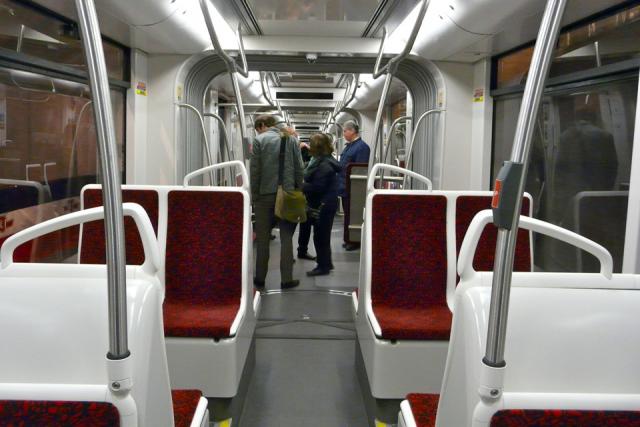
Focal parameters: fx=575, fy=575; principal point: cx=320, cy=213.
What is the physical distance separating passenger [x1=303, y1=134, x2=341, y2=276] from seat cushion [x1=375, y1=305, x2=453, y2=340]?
2.71 meters

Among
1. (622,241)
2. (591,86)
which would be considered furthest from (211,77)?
(622,241)

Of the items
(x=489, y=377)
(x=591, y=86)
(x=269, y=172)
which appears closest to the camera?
(x=489, y=377)

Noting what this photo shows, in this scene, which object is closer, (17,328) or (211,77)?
(17,328)

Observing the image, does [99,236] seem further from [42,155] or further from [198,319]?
[42,155]

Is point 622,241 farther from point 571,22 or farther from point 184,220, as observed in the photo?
point 184,220

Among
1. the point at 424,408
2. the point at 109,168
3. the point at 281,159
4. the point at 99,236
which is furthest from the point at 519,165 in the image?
the point at 281,159

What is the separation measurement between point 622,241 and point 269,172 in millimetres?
2798

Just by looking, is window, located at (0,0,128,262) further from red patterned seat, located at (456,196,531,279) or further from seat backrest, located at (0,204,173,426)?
red patterned seat, located at (456,196,531,279)

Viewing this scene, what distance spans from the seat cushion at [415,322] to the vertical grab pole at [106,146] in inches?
69.8

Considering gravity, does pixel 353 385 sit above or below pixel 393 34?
below

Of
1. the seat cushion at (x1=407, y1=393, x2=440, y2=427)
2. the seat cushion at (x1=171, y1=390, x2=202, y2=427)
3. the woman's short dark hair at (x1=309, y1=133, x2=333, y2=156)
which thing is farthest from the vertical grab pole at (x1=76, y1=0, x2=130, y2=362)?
the woman's short dark hair at (x1=309, y1=133, x2=333, y2=156)

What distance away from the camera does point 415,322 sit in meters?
2.73

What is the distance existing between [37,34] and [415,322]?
2.82 metres

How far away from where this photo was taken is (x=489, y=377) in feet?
3.57
